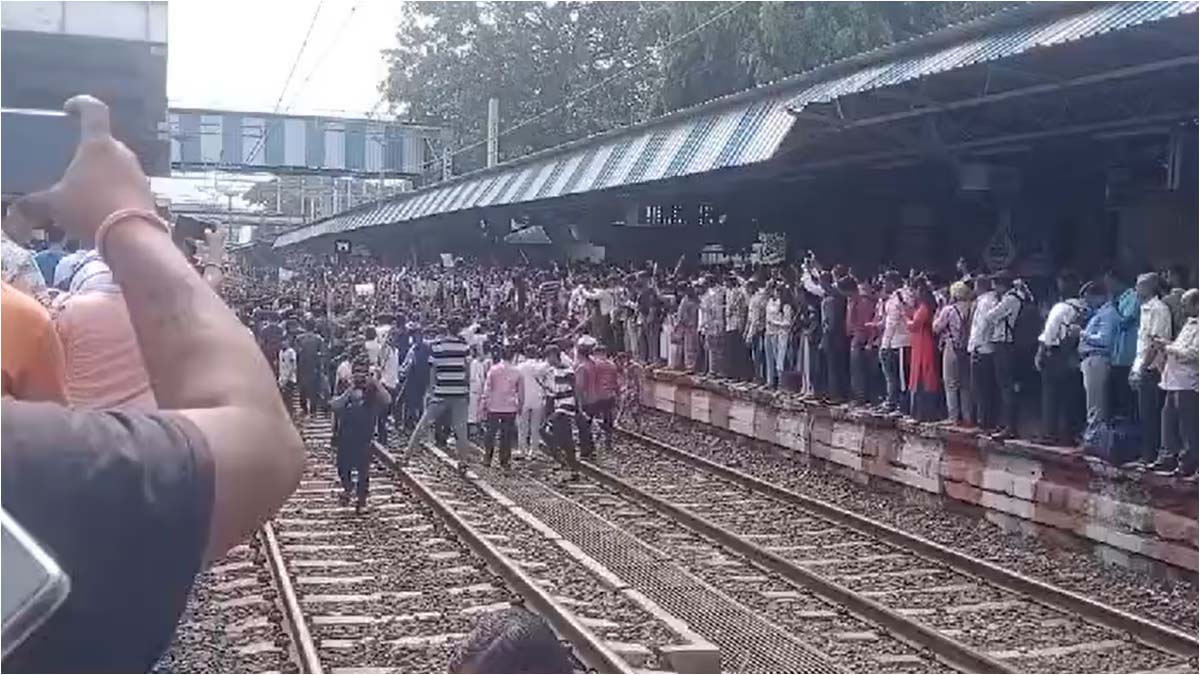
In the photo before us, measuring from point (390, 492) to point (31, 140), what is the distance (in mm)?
10271

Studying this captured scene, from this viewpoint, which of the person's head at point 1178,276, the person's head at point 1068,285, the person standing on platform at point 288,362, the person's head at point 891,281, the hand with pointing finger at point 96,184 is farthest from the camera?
the person's head at point 891,281

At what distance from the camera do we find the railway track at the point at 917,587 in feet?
23.1

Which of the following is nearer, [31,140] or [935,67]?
[31,140]

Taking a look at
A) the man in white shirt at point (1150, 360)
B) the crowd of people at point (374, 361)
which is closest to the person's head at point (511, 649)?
the crowd of people at point (374, 361)

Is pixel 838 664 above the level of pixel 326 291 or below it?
below

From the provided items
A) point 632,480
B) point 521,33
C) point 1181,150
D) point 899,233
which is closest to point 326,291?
point 521,33

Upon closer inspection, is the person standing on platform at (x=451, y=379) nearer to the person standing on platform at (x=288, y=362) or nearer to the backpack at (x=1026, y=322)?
the person standing on platform at (x=288, y=362)

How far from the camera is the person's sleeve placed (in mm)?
1305

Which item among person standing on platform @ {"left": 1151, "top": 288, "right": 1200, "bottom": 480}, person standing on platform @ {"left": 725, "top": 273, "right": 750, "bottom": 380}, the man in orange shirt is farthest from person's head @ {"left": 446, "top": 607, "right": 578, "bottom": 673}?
person standing on platform @ {"left": 725, "top": 273, "right": 750, "bottom": 380}

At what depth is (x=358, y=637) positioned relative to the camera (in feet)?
22.9

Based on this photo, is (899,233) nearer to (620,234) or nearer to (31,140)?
(620,234)

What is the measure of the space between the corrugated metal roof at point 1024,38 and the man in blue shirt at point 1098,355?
222 centimetres

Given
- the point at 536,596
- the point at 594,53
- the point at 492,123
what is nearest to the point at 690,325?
the point at 492,123

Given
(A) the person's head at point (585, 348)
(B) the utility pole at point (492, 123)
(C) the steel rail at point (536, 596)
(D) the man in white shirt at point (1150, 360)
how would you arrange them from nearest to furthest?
(C) the steel rail at point (536, 596) → (B) the utility pole at point (492, 123) → (D) the man in white shirt at point (1150, 360) → (A) the person's head at point (585, 348)
